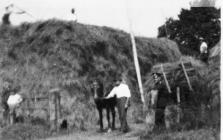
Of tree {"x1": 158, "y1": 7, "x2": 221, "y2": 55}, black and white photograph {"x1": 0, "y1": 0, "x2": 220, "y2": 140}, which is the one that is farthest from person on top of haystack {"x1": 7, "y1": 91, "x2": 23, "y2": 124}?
tree {"x1": 158, "y1": 7, "x2": 221, "y2": 55}

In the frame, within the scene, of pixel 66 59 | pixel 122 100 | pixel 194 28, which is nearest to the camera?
pixel 122 100

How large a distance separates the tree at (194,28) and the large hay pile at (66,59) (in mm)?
18275

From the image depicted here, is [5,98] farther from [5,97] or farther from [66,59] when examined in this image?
[66,59]

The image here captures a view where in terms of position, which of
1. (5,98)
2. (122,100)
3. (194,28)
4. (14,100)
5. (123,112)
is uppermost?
(194,28)

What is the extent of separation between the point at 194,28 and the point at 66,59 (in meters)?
23.1

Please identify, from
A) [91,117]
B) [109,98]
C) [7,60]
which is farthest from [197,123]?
[7,60]

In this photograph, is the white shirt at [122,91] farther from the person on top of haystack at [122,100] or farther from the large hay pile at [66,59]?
the large hay pile at [66,59]

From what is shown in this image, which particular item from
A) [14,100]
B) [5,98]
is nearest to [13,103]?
[14,100]

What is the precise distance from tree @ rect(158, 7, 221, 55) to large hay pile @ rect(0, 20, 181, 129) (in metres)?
18.3

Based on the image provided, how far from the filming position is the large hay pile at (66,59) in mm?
15633

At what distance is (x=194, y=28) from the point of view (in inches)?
1468

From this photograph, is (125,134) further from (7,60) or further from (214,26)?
(214,26)

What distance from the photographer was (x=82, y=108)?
50.8 ft

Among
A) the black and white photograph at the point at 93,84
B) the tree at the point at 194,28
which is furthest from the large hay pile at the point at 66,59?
the tree at the point at 194,28
